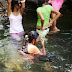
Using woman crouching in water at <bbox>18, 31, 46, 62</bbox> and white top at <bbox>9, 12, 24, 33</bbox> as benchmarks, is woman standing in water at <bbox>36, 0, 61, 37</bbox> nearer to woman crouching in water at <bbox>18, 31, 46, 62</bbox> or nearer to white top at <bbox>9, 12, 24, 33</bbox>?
white top at <bbox>9, 12, 24, 33</bbox>

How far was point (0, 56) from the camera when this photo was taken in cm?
500

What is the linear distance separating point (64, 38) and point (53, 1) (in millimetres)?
1603

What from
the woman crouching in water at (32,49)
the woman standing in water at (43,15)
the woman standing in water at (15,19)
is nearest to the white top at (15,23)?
the woman standing in water at (15,19)

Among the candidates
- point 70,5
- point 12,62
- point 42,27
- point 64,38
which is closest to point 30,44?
point 12,62

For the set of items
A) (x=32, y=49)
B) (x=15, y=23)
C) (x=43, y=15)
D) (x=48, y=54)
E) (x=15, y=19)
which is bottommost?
(x=48, y=54)

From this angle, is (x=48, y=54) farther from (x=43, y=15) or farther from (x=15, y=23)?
(x=15, y=23)

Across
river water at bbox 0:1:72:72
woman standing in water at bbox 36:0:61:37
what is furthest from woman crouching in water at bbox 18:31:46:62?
woman standing in water at bbox 36:0:61:37

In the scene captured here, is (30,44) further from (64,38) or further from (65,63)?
(64,38)

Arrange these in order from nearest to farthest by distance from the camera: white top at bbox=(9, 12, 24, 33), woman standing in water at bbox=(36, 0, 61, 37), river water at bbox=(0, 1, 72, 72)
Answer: river water at bbox=(0, 1, 72, 72), woman standing in water at bbox=(36, 0, 61, 37), white top at bbox=(9, 12, 24, 33)

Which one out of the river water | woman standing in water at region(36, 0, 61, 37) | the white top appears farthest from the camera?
the white top

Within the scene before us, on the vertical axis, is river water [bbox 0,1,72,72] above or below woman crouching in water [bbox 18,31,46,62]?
below

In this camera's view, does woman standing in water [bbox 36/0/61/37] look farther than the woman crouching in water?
Yes

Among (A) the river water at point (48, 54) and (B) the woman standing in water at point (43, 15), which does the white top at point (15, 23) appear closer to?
(A) the river water at point (48, 54)

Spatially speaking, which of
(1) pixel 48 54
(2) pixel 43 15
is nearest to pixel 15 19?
(2) pixel 43 15
